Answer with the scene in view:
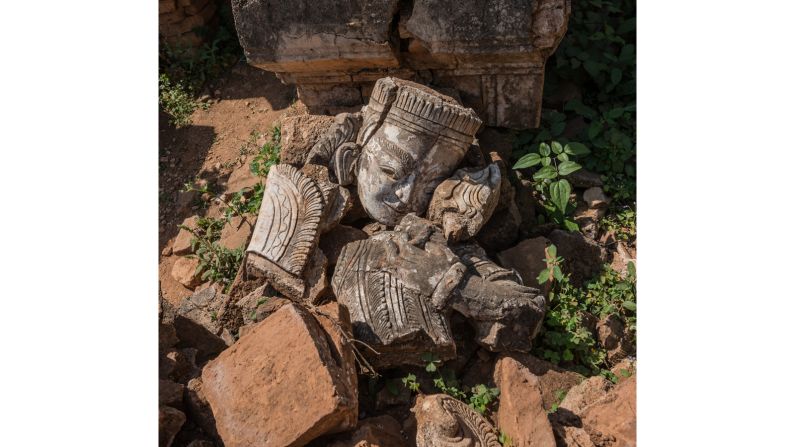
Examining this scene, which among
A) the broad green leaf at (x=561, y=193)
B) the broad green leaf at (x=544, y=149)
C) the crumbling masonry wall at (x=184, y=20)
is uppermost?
the crumbling masonry wall at (x=184, y=20)

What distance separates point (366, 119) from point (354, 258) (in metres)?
0.90

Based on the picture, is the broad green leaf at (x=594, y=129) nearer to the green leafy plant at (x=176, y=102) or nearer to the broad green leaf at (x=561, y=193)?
the broad green leaf at (x=561, y=193)

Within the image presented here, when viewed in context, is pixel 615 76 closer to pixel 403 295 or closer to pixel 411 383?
pixel 403 295

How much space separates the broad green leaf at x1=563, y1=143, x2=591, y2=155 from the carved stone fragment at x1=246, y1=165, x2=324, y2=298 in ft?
5.32

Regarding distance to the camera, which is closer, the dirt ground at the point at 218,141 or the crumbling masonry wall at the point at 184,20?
the dirt ground at the point at 218,141

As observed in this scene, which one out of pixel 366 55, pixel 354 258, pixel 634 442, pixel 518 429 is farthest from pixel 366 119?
pixel 634 442

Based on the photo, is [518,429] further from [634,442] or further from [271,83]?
[271,83]

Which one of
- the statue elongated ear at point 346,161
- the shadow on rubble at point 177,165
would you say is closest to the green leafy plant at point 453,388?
the statue elongated ear at point 346,161

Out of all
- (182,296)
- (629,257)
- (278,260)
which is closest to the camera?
(278,260)

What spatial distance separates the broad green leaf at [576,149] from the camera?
437 centimetres

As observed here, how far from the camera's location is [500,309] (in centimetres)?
348

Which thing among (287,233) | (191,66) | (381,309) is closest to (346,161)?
(287,233)

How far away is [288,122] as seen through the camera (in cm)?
444

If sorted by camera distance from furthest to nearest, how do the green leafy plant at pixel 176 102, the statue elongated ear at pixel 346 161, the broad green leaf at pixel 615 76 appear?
1. the green leafy plant at pixel 176 102
2. the broad green leaf at pixel 615 76
3. the statue elongated ear at pixel 346 161
